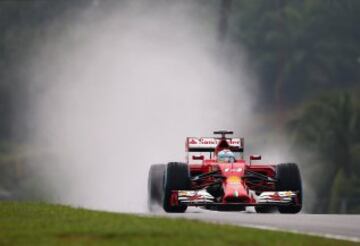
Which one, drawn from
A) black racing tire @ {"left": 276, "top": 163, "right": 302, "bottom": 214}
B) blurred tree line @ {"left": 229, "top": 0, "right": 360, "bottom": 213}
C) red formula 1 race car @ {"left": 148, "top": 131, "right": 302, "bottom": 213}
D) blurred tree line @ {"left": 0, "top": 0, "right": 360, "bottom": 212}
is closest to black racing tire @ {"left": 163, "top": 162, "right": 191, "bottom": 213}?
red formula 1 race car @ {"left": 148, "top": 131, "right": 302, "bottom": 213}

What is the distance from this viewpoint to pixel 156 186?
110 ft

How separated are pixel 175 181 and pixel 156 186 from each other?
2.44 meters

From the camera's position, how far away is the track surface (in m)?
24.0

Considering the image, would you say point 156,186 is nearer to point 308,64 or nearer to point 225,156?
point 225,156

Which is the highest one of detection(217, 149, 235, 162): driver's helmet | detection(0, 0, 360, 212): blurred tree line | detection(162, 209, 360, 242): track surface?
detection(0, 0, 360, 212): blurred tree line

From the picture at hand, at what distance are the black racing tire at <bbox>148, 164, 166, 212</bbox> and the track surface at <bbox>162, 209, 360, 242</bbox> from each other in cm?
342

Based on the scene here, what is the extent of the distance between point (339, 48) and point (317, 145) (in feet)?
85.7

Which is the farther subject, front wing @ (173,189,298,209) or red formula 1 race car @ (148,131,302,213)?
red formula 1 race car @ (148,131,302,213)

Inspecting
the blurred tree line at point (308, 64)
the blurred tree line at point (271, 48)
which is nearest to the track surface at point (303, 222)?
the blurred tree line at point (308, 64)

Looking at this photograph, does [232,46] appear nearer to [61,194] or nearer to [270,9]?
[270,9]

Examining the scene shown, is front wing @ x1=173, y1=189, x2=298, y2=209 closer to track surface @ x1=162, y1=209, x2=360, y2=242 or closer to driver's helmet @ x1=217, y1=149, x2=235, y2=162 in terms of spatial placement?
track surface @ x1=162, y1=209, x2=360, y2=242

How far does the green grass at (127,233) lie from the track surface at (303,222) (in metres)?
1.22

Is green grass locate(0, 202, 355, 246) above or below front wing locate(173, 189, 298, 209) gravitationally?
above

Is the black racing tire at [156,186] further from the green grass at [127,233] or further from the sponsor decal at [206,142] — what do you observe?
the green grass at [127,233]
